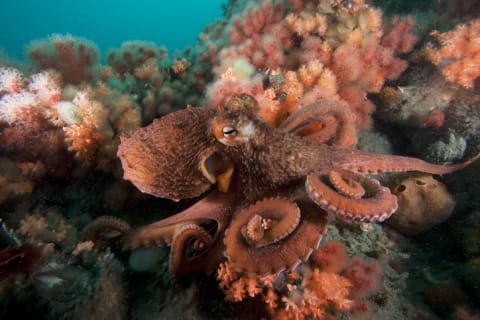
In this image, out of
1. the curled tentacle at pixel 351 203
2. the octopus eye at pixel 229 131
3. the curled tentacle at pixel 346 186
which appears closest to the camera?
the curled tentacle at pixel 351 203

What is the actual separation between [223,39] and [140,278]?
193 inches

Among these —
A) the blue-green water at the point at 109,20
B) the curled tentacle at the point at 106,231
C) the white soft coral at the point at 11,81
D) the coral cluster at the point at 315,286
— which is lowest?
the coral cluster at the point at 315,286

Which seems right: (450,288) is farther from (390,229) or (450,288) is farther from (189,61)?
(189,61)

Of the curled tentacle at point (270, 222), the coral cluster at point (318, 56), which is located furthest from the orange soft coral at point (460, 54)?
the curled tentacle at point (270, 222)

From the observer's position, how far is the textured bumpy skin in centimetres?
241

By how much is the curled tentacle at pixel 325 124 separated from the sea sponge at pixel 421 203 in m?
1.65

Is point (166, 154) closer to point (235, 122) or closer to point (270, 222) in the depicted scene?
point (235, 122)

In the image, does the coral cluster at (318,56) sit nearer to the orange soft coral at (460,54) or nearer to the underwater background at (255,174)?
the underwater background at (255,174)

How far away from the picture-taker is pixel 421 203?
3883mm

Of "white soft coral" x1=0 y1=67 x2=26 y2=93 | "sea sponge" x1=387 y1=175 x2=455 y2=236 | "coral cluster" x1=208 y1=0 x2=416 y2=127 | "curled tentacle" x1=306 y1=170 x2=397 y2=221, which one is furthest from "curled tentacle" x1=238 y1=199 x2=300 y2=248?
"white soft coral" x1=0 y1=67 x2=26 y2=93

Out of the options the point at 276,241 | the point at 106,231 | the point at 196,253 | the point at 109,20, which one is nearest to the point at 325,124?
the point at 276,241

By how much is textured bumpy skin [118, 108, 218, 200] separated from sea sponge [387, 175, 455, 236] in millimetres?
3018

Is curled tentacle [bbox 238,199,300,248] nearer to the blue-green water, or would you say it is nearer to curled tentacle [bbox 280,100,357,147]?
curled tentacle [bbox 280,100,357,147]

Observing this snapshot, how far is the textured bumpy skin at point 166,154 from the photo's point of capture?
2.41 metres
